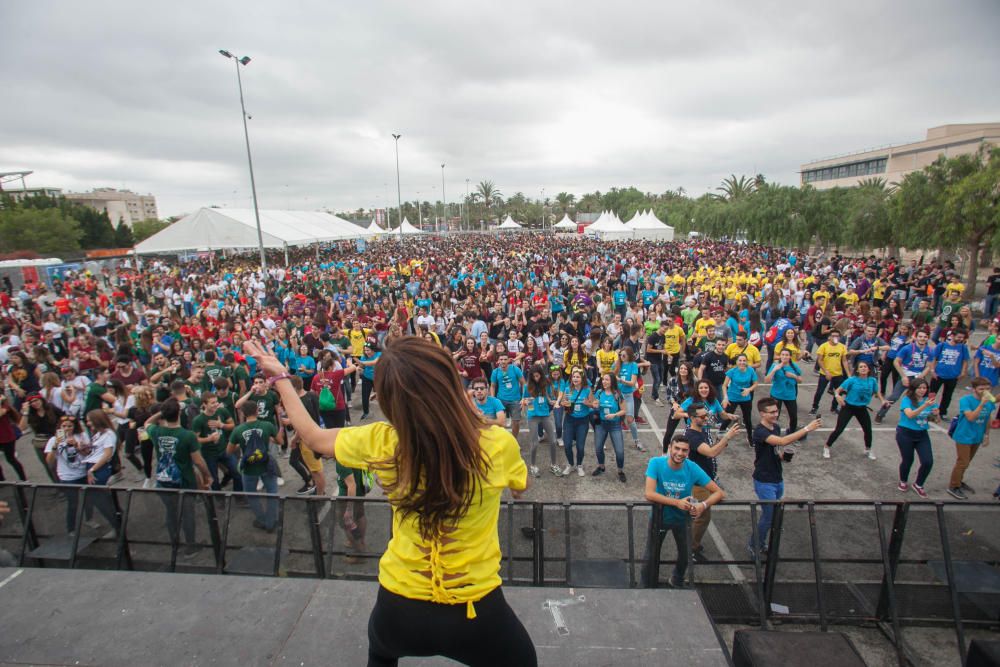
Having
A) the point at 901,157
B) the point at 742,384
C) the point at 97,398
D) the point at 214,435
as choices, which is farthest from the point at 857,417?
the point at 901,157

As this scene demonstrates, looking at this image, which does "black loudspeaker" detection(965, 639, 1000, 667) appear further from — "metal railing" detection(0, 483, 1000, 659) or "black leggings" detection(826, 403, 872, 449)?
"black leggings" detection(826, 403, 872, 449)

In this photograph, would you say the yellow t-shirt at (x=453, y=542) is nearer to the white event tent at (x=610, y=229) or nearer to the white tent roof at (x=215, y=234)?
the white tent roof at (x=215, y=234)

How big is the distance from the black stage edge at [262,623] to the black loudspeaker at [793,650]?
5.8 inches

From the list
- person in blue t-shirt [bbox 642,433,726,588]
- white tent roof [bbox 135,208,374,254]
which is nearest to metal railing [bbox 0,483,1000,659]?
person in blue t-shirt [bbox 642,433,726,588]

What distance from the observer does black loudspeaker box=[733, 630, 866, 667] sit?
261 centimetres

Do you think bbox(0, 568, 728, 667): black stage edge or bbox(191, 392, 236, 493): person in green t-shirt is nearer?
bbox(0, 568, 728, 667): black stage edge

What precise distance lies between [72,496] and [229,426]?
1586 mm

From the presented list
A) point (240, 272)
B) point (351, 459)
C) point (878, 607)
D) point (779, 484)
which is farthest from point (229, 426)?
point (240, 272)

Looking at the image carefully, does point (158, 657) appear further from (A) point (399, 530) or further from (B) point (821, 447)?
(B) point (821, 447)

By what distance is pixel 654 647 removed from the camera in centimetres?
281

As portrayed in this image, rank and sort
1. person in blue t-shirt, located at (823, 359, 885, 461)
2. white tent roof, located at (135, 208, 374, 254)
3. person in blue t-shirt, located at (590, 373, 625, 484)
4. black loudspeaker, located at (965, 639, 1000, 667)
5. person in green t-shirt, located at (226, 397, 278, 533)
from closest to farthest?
black loudspeaker, located at (965, 639, 1000, 667), person in green t-shirt, located at (226, 397, 278, 533), person in blue t-shirt, located at (590, 373, 625, 484), person in blue t-shirt, located at (823, 359, 885, 461), white tent roof, located at (135, 208, 374, 254)

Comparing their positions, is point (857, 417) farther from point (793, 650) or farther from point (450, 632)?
point (450, 632)

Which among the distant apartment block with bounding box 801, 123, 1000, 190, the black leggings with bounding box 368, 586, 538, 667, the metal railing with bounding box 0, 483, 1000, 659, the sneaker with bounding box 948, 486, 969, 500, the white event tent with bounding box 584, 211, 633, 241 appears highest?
the distant apartment block with bounding box 801, 123, 1000, 190

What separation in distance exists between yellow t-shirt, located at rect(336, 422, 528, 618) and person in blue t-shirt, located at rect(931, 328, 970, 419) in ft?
31.5
